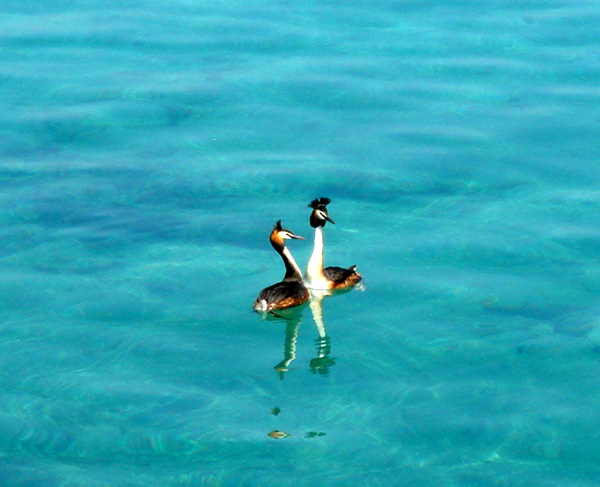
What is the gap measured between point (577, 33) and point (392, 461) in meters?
17.5

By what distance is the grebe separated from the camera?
609 inches

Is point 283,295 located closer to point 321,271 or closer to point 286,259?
point 286,259

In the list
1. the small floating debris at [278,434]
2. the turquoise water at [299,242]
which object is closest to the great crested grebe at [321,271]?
the turquoise water at [299,242]

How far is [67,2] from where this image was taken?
2970cm

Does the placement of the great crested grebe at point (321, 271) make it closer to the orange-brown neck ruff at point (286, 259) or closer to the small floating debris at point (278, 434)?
the orange-brown neck ruff at point (286, 259)

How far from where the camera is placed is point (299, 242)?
1825cm

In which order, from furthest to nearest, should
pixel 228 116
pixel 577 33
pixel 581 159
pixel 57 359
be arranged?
1. pixel 577 33
2. pixel 228 116
3. pixel 581 159
4. pixel 57 359

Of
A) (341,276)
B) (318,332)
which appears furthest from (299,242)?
(318,332)

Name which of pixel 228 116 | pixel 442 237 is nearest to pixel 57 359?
pixel 442 237

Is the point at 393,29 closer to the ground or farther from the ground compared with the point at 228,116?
farther from the ground

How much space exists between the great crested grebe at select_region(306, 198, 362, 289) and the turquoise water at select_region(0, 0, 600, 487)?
31cm

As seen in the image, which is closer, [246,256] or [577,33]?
[246,256]

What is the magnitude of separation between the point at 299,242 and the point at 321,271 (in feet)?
6.51

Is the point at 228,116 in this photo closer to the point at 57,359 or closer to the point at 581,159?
the point at 581,159
